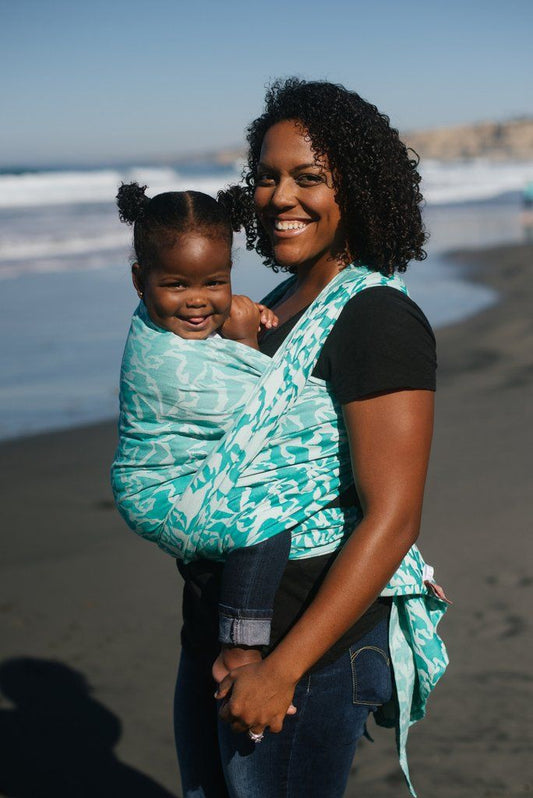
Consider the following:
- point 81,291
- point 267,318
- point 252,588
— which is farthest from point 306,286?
point 81,291

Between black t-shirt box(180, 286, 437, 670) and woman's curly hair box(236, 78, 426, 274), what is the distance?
168 millimetres

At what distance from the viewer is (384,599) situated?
1839mm

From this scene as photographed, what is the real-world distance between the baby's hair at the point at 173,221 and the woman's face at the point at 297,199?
4.2 inches

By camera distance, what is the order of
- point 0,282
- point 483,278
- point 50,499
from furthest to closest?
point 483,278 < point 0,282 < point 50,499

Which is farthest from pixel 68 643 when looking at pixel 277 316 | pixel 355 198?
pixel 355 198

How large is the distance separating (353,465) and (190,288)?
0.53m

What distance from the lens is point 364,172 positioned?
182cm

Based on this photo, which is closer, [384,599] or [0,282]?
[384,599]

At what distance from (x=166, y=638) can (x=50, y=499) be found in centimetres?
172

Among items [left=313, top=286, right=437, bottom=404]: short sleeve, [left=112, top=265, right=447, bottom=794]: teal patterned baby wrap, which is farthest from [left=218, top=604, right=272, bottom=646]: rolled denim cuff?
[left=313, top=286, right=437, bottom=404]: short sleeve

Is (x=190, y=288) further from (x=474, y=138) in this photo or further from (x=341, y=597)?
(x=474, y=138)

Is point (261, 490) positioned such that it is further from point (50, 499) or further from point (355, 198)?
point (50, 499)

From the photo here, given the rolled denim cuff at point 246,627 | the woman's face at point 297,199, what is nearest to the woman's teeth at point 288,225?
the woman's face at point 297,199

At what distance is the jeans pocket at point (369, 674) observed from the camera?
1.76m
